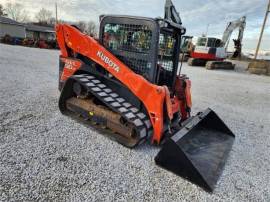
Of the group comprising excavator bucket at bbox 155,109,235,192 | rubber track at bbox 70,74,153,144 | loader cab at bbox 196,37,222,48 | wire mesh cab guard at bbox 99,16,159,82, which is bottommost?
excavator bucket at bbox 155,109,235,192

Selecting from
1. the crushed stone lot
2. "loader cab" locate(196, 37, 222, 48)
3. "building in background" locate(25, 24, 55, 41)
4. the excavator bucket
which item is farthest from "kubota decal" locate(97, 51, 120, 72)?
"building in background" locate(25, 24, 55, 41)

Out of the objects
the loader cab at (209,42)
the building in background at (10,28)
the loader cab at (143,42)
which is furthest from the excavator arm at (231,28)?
the building in background at (10,28)

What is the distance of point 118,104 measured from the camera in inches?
124

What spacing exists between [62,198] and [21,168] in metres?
0.71

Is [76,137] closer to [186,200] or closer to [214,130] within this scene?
[186,200]

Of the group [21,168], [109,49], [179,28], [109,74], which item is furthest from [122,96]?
[21,168]

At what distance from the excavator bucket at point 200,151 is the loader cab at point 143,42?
0.97 meters

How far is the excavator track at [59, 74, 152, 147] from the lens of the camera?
2.99 metres

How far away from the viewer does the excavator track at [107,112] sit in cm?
299

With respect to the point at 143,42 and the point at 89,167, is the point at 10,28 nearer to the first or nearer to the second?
A: the point at 143,42

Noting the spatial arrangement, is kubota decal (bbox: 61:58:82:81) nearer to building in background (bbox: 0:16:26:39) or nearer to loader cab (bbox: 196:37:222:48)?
loader cab (bbox: 196:37:222:48)

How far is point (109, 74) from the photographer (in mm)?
3635

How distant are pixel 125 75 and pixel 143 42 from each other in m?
0.58

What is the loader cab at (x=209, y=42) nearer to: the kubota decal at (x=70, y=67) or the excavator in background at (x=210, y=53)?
the excavator in background at (x=210, y=53)
